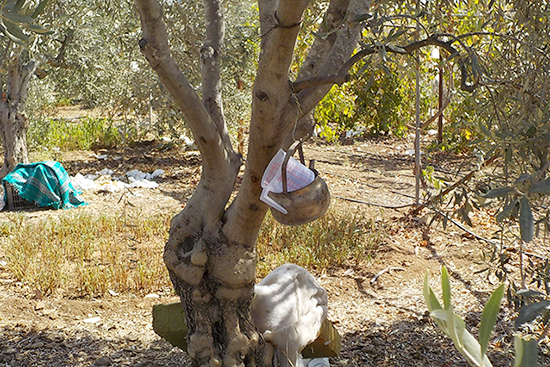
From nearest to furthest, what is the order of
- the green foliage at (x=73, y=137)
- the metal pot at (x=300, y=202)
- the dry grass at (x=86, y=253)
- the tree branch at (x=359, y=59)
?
1. the tree branch at (x=359, y=59)
2. the metal pot at (x=300, y=202)
3. the dry grass at (x=86, y=253)
4. the green foliage at (x=73, y=137)

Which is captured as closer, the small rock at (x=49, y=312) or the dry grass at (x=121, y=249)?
Answer: the small rock at (x=49, y=312)

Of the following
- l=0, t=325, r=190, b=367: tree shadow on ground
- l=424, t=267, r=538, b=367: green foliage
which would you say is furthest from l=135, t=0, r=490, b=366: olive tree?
l=424, t=267, r=538, b=367: green foliage

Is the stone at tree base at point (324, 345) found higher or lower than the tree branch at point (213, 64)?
lower

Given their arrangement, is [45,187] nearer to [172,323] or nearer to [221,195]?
[172,323]

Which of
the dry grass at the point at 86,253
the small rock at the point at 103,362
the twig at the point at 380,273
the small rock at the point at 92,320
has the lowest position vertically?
the small rock at the point at 92,320

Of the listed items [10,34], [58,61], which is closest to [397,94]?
[58,61]

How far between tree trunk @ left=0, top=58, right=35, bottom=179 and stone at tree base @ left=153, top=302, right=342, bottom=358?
218 inches

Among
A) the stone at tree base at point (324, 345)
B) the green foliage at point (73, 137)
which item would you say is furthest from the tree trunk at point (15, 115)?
the stone at tree base at point (324, 345)

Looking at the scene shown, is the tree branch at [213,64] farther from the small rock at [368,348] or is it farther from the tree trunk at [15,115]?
the tree trunk at [15,115]

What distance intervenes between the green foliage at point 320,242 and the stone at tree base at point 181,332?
52.4 inches

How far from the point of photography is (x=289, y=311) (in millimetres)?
2881

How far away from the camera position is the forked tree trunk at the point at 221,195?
237 cm

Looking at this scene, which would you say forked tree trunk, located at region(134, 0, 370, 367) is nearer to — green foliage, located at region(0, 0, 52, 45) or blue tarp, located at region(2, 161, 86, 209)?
green foliage, located at region(0, 0, 52, 45)

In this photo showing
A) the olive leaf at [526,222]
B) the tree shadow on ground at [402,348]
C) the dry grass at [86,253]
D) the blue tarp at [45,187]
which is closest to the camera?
the olive leaf at [526,222]
